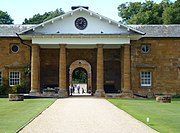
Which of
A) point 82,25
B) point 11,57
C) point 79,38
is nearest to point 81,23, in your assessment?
point 82,25

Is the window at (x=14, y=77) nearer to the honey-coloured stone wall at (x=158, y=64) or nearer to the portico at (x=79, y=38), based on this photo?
the portico at (x=79, y=38)

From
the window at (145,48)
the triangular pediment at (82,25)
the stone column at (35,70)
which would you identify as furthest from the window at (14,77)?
the window at (145,48)

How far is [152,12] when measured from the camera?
2872 inches

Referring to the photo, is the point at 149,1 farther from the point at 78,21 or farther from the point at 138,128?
the point at 138,128

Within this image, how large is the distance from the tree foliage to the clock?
1174 inches

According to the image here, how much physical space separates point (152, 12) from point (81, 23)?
114 ft

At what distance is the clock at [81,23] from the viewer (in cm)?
4069

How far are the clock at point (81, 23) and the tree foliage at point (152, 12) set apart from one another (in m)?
29.8

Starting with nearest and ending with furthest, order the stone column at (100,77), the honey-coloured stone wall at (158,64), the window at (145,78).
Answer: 1. the stone column at (100,77)
2. the honey-coloured stone wall at (158,64)
3. the window at (145,78)

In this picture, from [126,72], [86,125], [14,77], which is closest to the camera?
[86,125]

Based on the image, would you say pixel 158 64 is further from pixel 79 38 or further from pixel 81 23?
pixel 81 23

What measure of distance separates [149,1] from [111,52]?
3320 cm

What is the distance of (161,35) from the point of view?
44.4 metres

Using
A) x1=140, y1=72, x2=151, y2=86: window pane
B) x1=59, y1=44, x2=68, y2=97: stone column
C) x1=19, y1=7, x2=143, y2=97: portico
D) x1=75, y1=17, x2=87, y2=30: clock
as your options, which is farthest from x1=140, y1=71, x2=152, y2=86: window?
x1=59, y1=44, x2=68, y2=97: stone column
